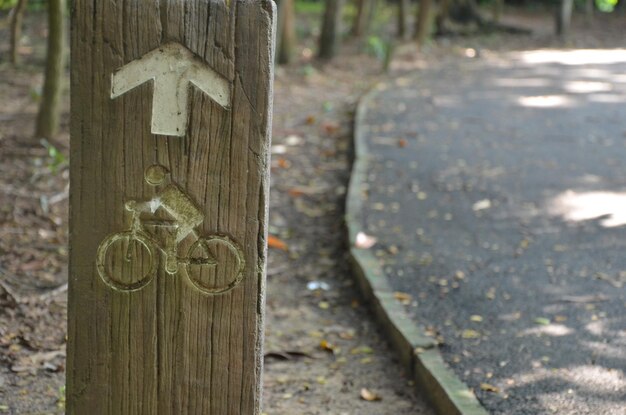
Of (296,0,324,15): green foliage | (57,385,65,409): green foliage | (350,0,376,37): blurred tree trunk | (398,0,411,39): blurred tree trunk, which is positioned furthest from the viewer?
(296,0,324,15): green foliage

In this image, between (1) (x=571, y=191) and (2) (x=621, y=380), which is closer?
(2) (x=621, y=380)

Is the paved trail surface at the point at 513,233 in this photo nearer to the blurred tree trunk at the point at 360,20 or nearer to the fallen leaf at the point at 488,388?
the fallen leaf at the point at 488,388

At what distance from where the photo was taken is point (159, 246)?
283 centimetres

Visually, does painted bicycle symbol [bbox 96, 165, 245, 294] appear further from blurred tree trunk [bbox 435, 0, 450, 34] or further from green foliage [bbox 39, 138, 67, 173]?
blurred tree trunk [bbox 435, 0, 450, 34]

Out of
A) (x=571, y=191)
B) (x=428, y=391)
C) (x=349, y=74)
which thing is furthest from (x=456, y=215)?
(x=349, y=74)

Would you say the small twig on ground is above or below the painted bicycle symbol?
below

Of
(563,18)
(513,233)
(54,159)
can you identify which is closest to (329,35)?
(563,18)

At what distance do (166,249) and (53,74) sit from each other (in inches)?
215

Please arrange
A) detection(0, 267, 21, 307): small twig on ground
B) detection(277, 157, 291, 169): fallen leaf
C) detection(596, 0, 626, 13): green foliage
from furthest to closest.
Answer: detection(596, 0, 626, 13): green foliage < detection(277, 157, 291, 169): fallen leaf < detection(0, 267, 21, 307): small twig on ground

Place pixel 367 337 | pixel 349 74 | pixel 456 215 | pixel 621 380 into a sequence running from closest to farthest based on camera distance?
pixel 621 380 → pixel 367 337 → pixel 456 215 → pixel 349 74

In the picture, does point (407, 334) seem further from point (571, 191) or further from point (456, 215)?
point (571, 191)

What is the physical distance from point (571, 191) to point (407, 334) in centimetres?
313

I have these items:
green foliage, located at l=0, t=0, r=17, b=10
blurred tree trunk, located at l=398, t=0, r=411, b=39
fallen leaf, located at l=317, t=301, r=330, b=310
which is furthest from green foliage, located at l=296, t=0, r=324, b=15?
fallen leaf, located at l=317, t=301, r=330, b=310

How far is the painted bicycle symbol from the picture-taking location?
9.17ft
